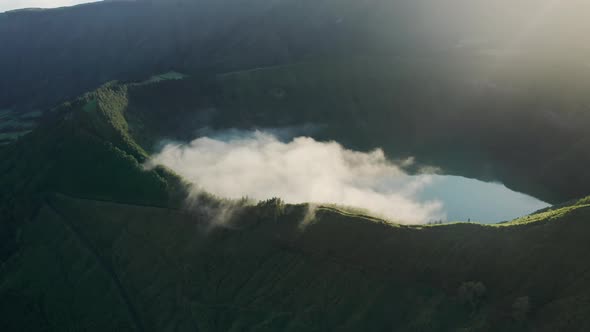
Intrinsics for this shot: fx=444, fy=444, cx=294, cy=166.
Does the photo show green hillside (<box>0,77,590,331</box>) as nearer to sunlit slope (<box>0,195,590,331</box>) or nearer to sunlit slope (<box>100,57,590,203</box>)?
sunlit slope (<box>0,195,590,331</box>)

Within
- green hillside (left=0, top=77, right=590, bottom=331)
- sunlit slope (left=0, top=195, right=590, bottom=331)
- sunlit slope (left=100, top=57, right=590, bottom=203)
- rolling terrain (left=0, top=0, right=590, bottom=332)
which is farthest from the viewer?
sunlit slope (left=100, top=57, right=590, bottom=203)

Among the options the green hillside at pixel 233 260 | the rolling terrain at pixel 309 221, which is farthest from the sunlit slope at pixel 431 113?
the green hillside at pixel 233 260

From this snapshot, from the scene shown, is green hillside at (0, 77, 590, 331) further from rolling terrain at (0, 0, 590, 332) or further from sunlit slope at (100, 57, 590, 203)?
sunlit slope at (100, 57, 590, 203)

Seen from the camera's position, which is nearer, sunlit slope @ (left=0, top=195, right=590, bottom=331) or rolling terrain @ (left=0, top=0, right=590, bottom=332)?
sunlit slope @ (left=0, top=195, right=590, bottom=331)

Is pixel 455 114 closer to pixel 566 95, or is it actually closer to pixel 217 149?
pixel 566 95

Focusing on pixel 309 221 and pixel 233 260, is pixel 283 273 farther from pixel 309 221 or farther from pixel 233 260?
pixel 233 260

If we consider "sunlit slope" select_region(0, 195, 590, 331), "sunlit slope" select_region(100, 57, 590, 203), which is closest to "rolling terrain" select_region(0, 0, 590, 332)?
"sunlit slope" select_region(0, 195, 590, 331)

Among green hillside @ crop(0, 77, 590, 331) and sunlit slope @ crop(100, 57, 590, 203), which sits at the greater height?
sunlit slope @ crop(100, 57, 590, 203)

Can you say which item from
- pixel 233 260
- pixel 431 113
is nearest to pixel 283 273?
pixel 233 260

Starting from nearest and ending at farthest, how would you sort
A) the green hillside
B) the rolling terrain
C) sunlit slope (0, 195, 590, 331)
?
sunlit slope (0, 195, 590, 331), the green hillside, the rolling terrain
